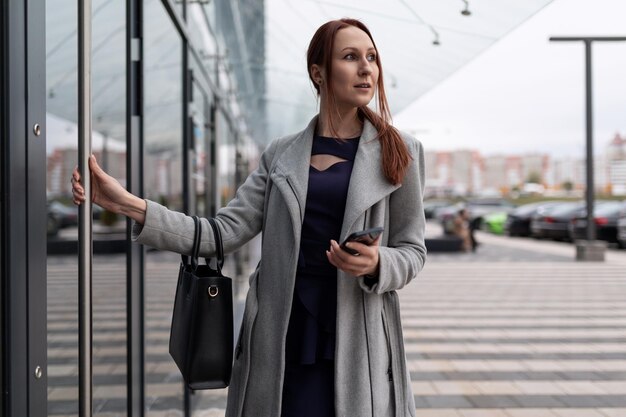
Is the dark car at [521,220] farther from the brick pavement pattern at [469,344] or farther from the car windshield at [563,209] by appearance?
the brick pavement pattern at [469,344]

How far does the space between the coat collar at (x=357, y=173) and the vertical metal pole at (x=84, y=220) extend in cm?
53

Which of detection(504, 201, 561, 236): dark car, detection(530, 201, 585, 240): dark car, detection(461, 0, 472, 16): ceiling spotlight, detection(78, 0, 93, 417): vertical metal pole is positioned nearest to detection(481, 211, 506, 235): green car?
detection(504, 201, 561, 236): dark car

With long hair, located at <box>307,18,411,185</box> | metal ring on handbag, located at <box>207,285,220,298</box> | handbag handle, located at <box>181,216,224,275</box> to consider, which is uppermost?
long hair, located at <box>307,18,411,185</box>

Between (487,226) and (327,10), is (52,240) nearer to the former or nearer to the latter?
(327,10)

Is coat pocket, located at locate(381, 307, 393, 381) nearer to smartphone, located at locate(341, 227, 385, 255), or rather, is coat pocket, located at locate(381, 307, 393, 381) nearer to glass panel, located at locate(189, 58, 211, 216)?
smartphone, located at locate(341, 227, 385, 255)

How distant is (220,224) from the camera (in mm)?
1908

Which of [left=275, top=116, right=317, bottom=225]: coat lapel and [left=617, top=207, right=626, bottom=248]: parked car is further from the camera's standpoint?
[left=617, top=207, right=626, bottom=248]: parked car

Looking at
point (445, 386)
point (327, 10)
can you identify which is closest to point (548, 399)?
point (445, 386)

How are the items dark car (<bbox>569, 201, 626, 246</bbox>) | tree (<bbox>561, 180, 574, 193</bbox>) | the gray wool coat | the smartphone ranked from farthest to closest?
tree (<bbox>561, 180, 574, 193</bbox>) < dark car (<bbox>569, 201, 626, 246</bbox>) < the gray wool coat < the smartphone

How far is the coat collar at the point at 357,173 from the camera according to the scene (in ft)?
5.75

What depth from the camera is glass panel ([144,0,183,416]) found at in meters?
3.02

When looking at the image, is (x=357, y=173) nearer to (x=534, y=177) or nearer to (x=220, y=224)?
(x=220, y=224)

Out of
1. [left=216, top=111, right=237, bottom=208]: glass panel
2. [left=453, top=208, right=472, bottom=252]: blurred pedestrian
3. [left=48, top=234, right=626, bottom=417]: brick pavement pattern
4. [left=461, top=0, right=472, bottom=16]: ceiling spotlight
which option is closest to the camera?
[left=48, top=234, right=626, bottom=417]: brick pavement pattern

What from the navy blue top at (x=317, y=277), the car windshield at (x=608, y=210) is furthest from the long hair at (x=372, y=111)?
the car windshield at (x=608, y=210)
